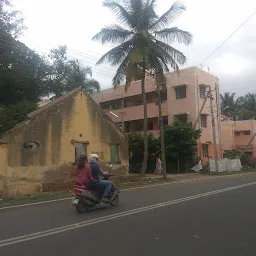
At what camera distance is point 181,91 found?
132ft

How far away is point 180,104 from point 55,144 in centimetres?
2282

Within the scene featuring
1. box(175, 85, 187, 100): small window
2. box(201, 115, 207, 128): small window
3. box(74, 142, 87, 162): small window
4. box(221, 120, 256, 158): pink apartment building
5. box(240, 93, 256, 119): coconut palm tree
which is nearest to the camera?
box(74, 142, 87, 162): small window

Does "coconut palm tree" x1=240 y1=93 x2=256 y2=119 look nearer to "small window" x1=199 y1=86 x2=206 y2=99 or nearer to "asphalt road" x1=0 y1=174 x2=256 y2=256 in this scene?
"small window" x1=199 y1=86 x2=206 y2=99

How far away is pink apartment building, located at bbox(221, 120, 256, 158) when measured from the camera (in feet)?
172

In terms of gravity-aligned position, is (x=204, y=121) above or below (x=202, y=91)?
below

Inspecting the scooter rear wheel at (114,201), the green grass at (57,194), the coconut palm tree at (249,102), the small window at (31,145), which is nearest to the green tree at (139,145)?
the green grass at (57,194)

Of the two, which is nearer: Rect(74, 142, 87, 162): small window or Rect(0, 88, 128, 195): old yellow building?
Rect(0, 88, 128, 195): old yellow building

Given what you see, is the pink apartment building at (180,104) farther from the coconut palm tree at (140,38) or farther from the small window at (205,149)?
the coconut palm tree at (140,38)

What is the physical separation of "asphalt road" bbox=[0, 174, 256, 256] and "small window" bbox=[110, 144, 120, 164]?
11023mm

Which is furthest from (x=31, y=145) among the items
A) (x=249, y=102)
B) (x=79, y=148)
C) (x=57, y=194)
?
(x=249, y=102)

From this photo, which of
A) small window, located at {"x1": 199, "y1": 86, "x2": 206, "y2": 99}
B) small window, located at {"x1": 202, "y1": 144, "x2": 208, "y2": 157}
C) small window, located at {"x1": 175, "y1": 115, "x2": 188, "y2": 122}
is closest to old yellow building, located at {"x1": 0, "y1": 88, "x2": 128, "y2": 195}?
small window, located at {"x1": 175, "y1": 115, "x2": 188, "y2": 122}

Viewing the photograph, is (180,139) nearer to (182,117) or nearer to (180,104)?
(182,117)

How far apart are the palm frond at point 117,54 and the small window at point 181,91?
15.5 m

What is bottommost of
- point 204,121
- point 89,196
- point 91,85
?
point 89,196
